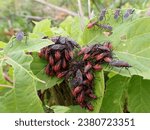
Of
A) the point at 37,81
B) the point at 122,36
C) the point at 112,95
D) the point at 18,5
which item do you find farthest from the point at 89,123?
the point at 18,5

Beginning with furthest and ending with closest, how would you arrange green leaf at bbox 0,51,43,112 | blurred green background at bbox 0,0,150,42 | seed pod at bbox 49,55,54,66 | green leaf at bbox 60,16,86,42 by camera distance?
blurred green background at bbox 0,0,150,42
green leaf at bbox 60,16,86,42
seed pod at bbox 49,55,54,66
green leaf at bbox 0,51,43,112

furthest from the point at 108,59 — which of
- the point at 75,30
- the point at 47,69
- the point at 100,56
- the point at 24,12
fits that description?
the point at 24,12

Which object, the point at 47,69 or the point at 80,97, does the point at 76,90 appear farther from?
the point at 47,69

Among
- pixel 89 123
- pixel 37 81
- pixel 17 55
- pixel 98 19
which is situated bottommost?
pixel 89 123

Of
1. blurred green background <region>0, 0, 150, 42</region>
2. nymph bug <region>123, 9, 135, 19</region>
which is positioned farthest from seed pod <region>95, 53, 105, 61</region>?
blurred green background <region>0, 0, 150, 42</region>

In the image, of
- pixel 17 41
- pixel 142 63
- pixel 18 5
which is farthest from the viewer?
pixel 18 5

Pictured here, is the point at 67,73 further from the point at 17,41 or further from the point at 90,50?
the point at 17,41

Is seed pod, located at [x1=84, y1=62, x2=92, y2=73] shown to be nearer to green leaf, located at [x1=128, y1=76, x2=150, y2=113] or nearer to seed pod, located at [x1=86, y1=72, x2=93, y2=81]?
seed pod, located at [x1=86, y1=72, x2=93, y2=81]
